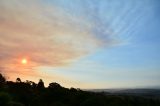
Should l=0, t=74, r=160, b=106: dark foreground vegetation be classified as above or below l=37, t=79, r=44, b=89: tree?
below

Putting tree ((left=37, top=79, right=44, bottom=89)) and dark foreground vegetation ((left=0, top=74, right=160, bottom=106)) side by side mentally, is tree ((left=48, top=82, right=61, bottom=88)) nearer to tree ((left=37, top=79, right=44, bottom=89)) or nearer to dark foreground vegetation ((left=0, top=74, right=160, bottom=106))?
dark foreground vegetation ((left=0, top=74, right=160, bottom=106))

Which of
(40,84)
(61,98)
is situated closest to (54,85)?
(40,84)

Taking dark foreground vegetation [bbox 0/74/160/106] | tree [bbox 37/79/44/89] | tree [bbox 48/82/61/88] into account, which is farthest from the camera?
tree [bbox 37/79/44/89]

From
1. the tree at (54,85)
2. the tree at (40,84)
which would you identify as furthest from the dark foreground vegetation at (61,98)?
the tree at (40,84)

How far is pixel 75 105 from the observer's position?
86.3 metres

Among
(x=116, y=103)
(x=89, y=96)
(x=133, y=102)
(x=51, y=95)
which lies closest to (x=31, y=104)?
(x=51, y=95)

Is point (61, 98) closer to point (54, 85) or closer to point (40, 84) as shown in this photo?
point (54, 85)

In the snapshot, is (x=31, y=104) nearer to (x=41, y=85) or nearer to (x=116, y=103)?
(x=116, y=103)

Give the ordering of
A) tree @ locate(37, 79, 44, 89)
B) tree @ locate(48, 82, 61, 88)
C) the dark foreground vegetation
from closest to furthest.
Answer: the dark foreground vegetation, tree @ locate(48, 82, 61, 88), tree @ locate(37, 79, 44, 89)

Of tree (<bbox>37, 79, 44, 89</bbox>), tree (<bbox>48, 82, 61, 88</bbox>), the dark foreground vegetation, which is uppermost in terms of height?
tree (<bbox>37, 79, 44, 89</bbox>)

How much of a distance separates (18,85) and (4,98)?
40207 millimetres

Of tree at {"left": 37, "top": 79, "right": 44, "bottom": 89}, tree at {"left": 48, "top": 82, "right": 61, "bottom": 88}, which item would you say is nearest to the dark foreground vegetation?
tree at {"left": 48, "top": 82, "right": 61, "bottom": 88}

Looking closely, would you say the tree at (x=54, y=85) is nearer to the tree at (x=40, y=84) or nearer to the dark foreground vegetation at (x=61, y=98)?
the dark foreground vegetation at (x=61, y=98)

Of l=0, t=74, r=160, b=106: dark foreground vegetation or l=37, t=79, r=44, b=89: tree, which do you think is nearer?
l=0, t=74, r=160, b=106: dark foreground vegetation
